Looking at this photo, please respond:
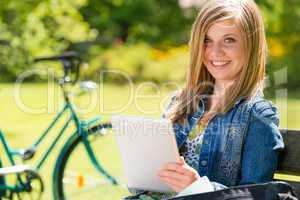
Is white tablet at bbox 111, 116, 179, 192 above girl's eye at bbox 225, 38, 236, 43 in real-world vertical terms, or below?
below

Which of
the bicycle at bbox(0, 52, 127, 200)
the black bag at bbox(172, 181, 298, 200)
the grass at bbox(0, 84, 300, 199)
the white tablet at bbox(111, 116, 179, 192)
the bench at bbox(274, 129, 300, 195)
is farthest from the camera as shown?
the grass at bbox(0, 84, 300, 199)

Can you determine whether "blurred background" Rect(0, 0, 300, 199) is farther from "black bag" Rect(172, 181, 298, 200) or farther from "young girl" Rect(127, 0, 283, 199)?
"black bag" Rect(172, 181, 298, 200)

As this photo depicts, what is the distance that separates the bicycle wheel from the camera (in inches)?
167

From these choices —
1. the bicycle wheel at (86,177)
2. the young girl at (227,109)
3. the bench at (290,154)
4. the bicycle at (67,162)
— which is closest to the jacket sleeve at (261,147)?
the young girl at (227,109)

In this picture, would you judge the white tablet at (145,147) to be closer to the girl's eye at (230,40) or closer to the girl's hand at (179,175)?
the girl's hand at (179,175)

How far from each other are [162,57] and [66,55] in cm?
960

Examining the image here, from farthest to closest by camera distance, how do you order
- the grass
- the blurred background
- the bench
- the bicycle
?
the blurred background
the grass
the bicycle
the bench

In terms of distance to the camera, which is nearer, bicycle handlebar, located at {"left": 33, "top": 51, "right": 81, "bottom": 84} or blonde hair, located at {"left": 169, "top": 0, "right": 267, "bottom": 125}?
blonde hair, located at {"left": 169, "top": 0, "right": 267, "bottom": 125}

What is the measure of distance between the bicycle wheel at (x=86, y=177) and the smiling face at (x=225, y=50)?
1.79m

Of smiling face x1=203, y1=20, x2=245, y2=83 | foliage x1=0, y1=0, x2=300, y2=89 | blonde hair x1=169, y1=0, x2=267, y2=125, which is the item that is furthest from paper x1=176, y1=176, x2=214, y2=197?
foliage x1=0, y1=0, x2=300, y2=89

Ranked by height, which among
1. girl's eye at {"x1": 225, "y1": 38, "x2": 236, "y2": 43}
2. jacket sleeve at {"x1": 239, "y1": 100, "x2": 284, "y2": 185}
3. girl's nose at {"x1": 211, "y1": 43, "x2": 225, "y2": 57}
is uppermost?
girl's eye at {"x1": 225, "y1": 38, "x2": 236, "y2": 43}

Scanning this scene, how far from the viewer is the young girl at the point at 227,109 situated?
7.44ft

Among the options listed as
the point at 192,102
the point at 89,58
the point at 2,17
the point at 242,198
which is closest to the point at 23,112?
the point at 2,17

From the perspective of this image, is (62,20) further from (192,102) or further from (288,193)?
(288,193)
